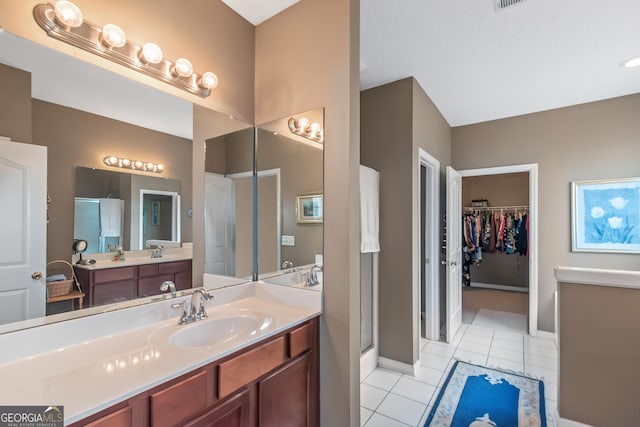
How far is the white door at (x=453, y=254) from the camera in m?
3.31

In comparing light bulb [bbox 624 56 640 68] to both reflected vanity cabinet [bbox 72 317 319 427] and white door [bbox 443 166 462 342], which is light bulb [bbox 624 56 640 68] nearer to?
white door [bbox 443 166 462 342]

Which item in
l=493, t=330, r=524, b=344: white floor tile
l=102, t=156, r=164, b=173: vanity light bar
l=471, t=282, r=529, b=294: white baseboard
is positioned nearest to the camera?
l=102, t=156, r=164, b=173: vanity light bar

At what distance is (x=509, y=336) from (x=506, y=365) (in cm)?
87

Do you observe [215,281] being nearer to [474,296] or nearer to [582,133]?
[582,133]

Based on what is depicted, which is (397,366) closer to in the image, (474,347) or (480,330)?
(474,347)

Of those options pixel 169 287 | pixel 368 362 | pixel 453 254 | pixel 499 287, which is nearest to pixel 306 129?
pixel 169 287

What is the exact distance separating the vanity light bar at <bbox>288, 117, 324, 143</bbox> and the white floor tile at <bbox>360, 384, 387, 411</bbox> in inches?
77.6

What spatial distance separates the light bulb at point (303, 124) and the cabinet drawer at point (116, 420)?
157 centimetres

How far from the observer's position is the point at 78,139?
1.29 m

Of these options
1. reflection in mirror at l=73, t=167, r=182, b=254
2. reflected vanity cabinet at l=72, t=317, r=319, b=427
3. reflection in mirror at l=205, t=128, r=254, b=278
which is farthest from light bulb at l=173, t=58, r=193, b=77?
reflected vanity cabinet at l=72, t=317, r=319, b=427

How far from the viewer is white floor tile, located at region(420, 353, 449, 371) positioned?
281 cm

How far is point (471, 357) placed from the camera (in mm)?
2969

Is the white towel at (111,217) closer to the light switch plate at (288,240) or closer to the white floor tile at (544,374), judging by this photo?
the light switch plate at (288,240)


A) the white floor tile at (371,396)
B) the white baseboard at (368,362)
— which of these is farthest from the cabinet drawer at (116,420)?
the white baseboard at (368,362)
